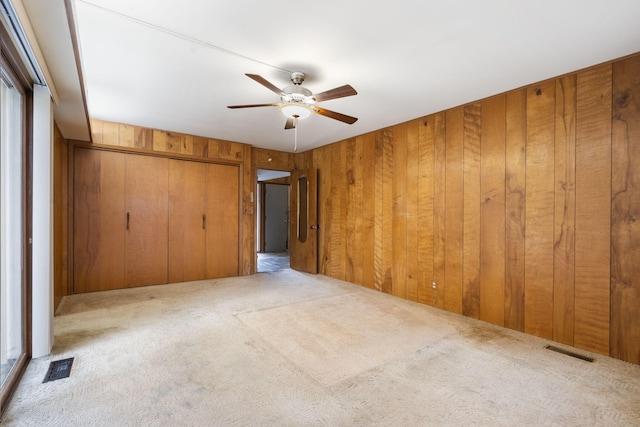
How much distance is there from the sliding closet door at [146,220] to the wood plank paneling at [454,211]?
4115mm

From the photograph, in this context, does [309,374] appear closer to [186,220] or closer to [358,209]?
[358,209]

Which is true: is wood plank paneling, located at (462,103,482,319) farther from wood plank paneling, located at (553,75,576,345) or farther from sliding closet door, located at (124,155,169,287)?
sliding closet door, located at (124,155,169,287)

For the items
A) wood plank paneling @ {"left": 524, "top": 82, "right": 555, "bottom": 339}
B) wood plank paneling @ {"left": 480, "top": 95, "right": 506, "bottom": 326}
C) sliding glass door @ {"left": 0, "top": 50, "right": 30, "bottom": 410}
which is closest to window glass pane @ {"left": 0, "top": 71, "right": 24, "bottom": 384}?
sliding glass door @ {"left": 0, "top": 50, "right": 30, "bottom": 410}

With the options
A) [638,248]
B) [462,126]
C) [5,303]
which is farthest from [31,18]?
[638,248]

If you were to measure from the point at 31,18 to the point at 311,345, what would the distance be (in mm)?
2808

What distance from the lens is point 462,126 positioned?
331 cm

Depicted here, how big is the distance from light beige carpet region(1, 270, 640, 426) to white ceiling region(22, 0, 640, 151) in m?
2.21

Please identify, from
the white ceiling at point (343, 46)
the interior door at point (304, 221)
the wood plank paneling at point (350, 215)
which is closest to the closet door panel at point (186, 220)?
the white ceiling at point (343, 46)

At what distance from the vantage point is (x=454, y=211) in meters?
3.39

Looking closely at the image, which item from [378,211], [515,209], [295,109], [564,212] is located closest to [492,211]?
[515,209]

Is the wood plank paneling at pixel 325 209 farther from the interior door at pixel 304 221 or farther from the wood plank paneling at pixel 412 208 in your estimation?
the wood plank paneling at pixel 412 208

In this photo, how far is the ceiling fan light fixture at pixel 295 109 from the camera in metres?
2.53

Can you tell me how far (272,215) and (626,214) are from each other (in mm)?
7474

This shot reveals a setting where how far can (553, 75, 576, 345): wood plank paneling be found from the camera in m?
2.53
